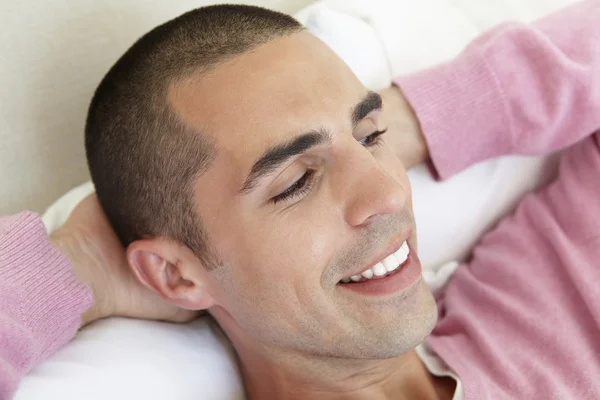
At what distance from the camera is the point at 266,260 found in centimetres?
89

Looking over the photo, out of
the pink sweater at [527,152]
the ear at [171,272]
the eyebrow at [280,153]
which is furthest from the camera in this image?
Answer: the pink sweater at [527,152]

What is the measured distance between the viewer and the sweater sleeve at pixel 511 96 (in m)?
1.15

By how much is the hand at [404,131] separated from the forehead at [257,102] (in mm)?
268

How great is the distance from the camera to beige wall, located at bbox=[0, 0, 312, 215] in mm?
1154

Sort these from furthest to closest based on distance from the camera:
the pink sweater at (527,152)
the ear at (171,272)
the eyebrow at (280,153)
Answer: the pink sweater at (527,152) → the ear at (171,272) → the eyebrow at (280,153)

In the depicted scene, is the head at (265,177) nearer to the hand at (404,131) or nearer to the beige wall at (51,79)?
the hand at (404,131)

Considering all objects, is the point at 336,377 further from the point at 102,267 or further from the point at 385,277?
the point at 102,267

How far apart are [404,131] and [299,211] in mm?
375

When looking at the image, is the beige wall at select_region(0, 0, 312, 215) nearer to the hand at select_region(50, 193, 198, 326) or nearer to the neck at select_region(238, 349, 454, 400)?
the hand at select_region(50, 193, 198, 326)

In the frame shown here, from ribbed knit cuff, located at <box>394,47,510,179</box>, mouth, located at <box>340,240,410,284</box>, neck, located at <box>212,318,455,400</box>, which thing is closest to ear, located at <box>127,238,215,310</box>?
neck, located at <box>212,318,455,400</box>

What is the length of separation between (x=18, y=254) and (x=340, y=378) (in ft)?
1.80

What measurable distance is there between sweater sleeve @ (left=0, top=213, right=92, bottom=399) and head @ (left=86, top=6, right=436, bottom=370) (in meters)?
0.12

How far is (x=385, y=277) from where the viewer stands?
95 centimetres

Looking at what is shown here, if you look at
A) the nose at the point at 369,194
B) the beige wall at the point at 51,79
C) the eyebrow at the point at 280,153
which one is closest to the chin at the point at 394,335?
the nose at the point at 369,194
